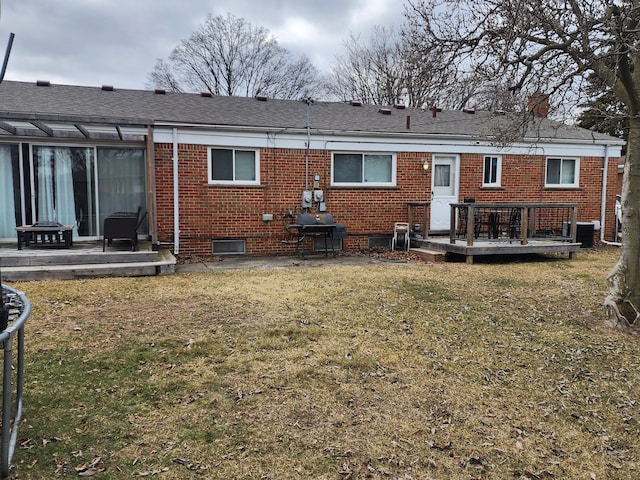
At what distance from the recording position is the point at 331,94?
3006cm

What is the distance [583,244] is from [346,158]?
288 inches

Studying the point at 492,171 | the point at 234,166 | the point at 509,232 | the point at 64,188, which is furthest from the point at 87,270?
the point at 492,171

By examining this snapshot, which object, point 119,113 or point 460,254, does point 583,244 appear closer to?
point 460,254

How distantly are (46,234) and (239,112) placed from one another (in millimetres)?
5593

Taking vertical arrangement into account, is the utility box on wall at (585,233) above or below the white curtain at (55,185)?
below

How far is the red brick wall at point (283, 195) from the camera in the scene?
10.5 meters

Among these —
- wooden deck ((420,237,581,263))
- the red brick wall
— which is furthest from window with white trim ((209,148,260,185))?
wooden deck ((420,237,581,263))

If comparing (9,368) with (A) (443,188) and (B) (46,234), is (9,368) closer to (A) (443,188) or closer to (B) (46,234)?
(B) (46,234)

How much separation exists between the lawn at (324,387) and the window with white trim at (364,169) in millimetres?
5437

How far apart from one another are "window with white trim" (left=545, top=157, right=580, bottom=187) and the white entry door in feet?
10.1

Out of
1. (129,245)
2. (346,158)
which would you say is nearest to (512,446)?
(129,245)

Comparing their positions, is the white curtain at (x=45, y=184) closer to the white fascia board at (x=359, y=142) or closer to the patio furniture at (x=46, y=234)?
the patio furniture at (x=46, y=234)

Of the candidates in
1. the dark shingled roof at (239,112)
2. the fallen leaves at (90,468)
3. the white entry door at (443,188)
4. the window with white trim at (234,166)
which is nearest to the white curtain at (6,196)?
the dark shingled roof at (239,112)

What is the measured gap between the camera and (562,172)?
1373 centimetres
